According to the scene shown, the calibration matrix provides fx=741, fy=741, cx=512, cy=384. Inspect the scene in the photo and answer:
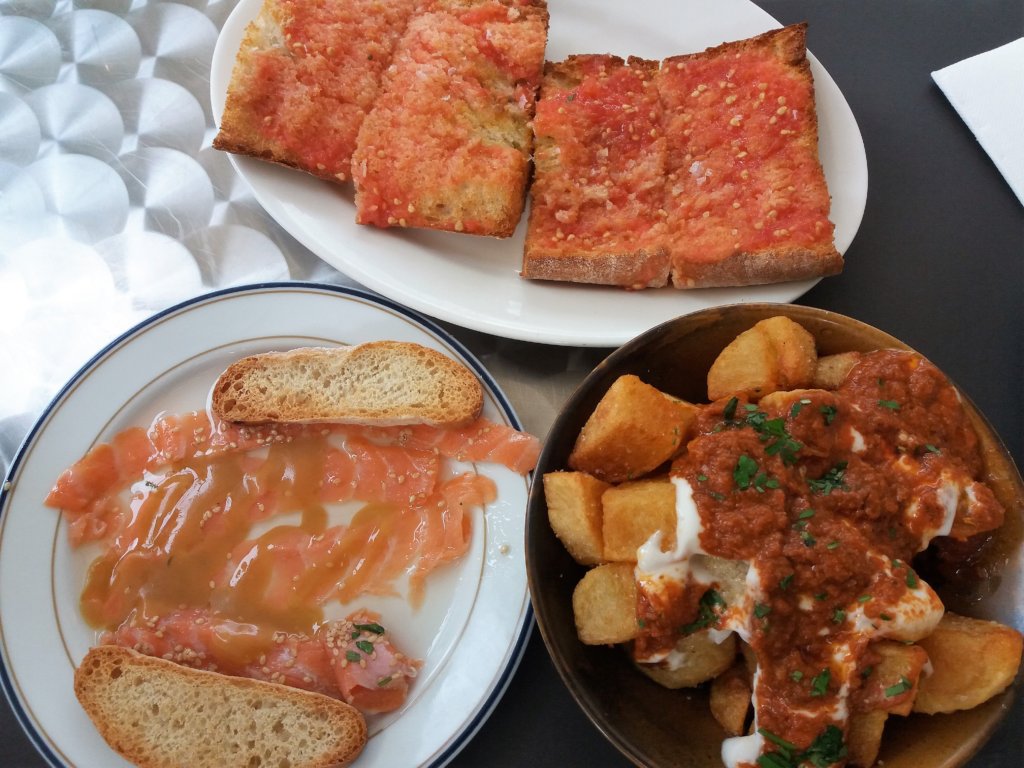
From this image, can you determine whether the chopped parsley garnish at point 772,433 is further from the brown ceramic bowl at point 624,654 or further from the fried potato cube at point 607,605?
the fried potato cube at point 607,605

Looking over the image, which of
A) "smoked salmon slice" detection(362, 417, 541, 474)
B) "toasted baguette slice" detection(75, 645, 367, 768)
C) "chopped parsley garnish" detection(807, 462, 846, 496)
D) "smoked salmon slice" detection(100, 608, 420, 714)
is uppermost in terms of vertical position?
"chopped parsley garnish" detection(807, 462, 846, 496)

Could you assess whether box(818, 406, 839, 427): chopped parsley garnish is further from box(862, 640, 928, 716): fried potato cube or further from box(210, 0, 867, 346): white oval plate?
box(210, 0, 867, 346): white oval plate

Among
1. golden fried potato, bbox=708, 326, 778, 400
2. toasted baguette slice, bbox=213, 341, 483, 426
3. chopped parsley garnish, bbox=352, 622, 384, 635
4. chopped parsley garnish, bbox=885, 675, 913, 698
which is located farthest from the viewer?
toasted baguette slice, bbox=213, 341, 483, 426

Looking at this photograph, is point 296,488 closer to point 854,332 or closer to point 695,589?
point 695,589

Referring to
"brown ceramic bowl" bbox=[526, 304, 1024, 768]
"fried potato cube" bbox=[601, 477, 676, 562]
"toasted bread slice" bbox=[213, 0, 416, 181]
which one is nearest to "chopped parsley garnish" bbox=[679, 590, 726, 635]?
"fried potato cube" bbox=[601, 477, 676, 562]

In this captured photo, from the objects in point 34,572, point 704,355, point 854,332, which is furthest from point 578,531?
point 34,572

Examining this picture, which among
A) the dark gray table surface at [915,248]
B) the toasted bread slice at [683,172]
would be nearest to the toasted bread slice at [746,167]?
the toasted bread slice at [683,172]
